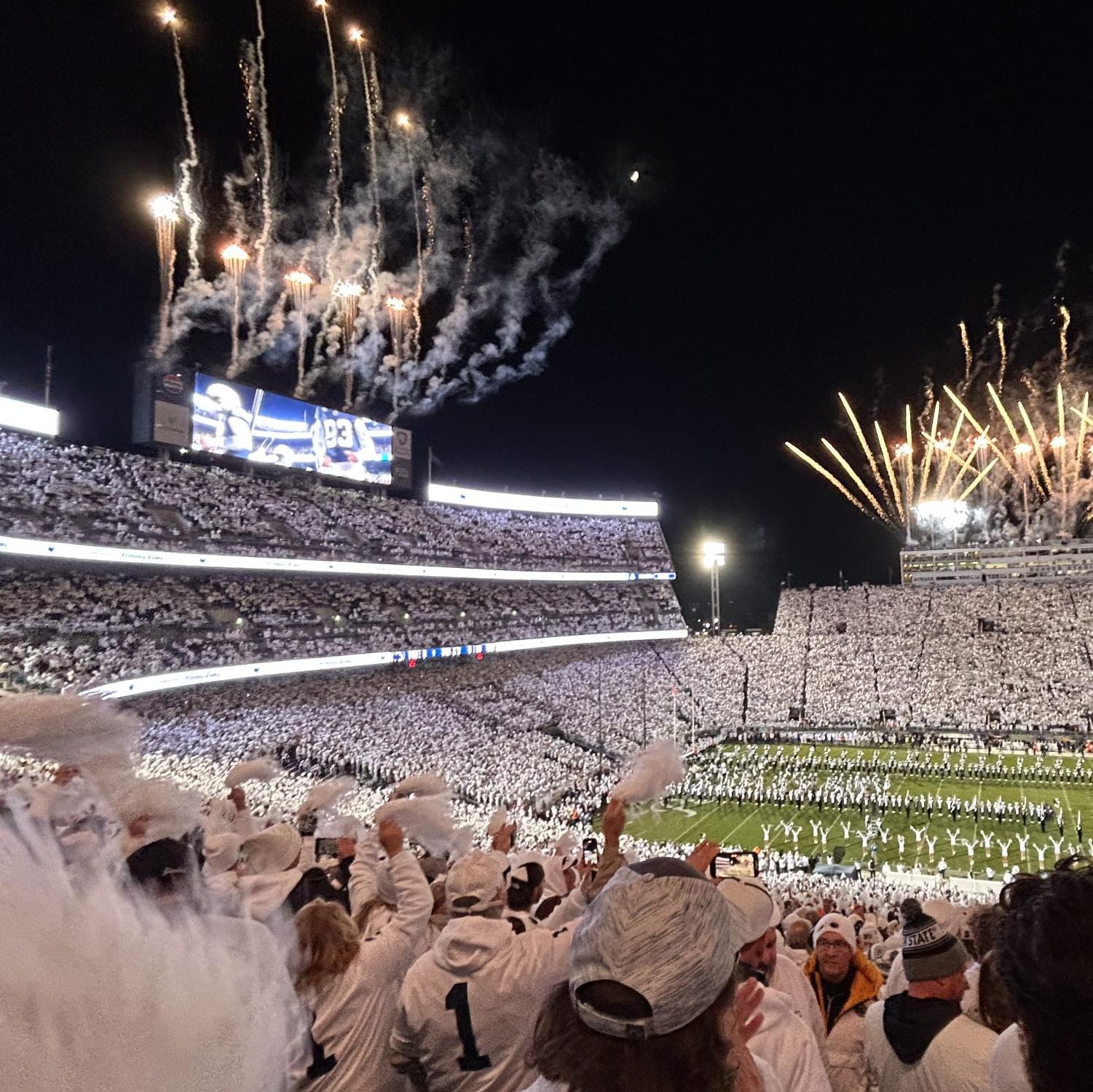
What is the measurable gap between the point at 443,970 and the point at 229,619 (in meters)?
30.8

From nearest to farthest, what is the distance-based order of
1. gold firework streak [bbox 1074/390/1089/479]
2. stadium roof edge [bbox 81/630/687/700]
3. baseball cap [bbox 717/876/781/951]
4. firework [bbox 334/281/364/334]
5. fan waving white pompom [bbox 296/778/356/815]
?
1. baseball cap [bbox 717/876/781/951]
2. fan waving white pompom [bbox 296/778/356/815]
3. stadium roof edge [bbox 81/630/687/700]
4. firework [bbox 334/281/364/334]
5. gold firework streak [bbox 1074/390/1089/479]

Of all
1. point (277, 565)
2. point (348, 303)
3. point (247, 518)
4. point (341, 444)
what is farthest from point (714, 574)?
point (247, 518)

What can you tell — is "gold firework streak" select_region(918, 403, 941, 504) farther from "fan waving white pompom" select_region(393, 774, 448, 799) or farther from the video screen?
"fan waving white pompom" select_region(393, 774, 448, 799)

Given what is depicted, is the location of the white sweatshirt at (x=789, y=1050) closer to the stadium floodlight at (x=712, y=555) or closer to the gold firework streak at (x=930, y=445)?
the gold firework streak at (x=930, y=445)

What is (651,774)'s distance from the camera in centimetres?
364

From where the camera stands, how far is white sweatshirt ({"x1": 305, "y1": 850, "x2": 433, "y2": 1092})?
9.24ft

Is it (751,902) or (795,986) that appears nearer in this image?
(751,902)

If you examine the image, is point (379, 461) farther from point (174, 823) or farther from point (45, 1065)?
point (45, 1065)

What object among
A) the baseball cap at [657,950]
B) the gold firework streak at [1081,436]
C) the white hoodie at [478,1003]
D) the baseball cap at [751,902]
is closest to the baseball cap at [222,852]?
the white hoodie at [478,1003]

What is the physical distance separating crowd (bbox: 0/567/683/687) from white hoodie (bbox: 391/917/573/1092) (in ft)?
51.3

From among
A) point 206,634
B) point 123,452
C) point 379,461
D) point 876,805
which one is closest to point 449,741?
point 206,634

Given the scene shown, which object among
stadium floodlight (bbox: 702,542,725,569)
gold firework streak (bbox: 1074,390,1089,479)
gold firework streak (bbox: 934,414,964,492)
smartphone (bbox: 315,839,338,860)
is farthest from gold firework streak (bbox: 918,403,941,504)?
smartphone (bbox: 315,839,338,860)

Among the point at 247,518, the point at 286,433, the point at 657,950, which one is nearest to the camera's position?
the point at 657,950

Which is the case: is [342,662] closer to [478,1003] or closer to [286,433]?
[286,433]
